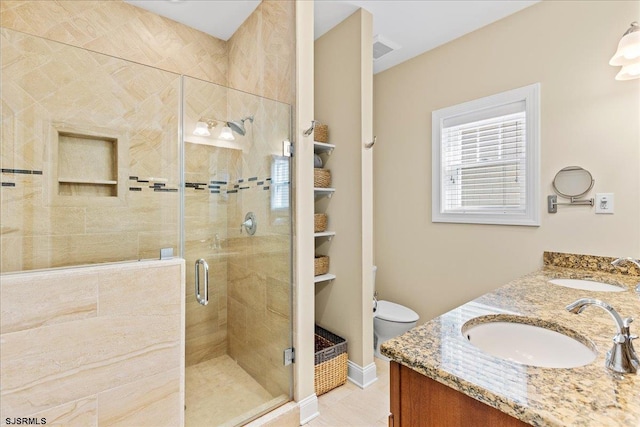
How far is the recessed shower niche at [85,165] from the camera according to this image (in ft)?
4.73

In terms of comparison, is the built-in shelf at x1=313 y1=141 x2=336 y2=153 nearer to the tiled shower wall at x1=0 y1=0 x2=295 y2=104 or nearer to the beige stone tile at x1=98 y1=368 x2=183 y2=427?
the tiled shower wall at x1=0 y1=0 x2=295 y2=104

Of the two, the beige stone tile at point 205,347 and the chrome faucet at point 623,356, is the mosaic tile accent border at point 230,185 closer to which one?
the beige stone tile at point 205,347

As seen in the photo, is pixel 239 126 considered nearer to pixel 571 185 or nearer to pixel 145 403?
pixel 145 403

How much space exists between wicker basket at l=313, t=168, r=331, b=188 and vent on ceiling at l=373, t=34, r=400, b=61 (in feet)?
3.79

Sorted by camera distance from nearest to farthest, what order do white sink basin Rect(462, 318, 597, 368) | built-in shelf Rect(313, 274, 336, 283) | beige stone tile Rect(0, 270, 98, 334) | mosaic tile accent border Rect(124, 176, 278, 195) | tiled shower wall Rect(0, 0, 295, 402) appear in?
white sink basin Rect(462, 318, 597, 368)
beige stone tile Rect(0, 270, 98, 334)
tiled shower wall Rect(0, 0, 295, 402)
mosaic tile accent border Rect(124, 176, 278, 195)
built-in shelf Rect(313, 274, 336, 283)

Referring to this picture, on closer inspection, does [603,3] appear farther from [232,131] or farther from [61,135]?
[61,135]

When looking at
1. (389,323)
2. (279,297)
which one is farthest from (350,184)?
(389,323)

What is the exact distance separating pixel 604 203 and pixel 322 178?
1.75 m

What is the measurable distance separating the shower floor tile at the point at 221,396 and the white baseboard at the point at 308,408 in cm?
10

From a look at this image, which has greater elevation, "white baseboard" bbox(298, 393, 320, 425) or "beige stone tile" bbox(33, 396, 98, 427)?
"beige stone tile" bbox(33, 396, 98, 427)

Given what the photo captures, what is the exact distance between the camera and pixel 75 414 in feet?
3.72

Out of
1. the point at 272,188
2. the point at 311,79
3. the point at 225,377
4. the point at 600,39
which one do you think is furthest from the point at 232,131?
the point at 600,39

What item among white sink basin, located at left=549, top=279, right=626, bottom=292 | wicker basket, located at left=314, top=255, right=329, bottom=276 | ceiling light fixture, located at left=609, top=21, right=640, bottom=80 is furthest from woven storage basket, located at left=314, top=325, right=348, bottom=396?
ceiling light fixture, located at left=609, top=21, right=640, bottom=80

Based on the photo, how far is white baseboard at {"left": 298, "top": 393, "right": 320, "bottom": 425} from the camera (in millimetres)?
1665
